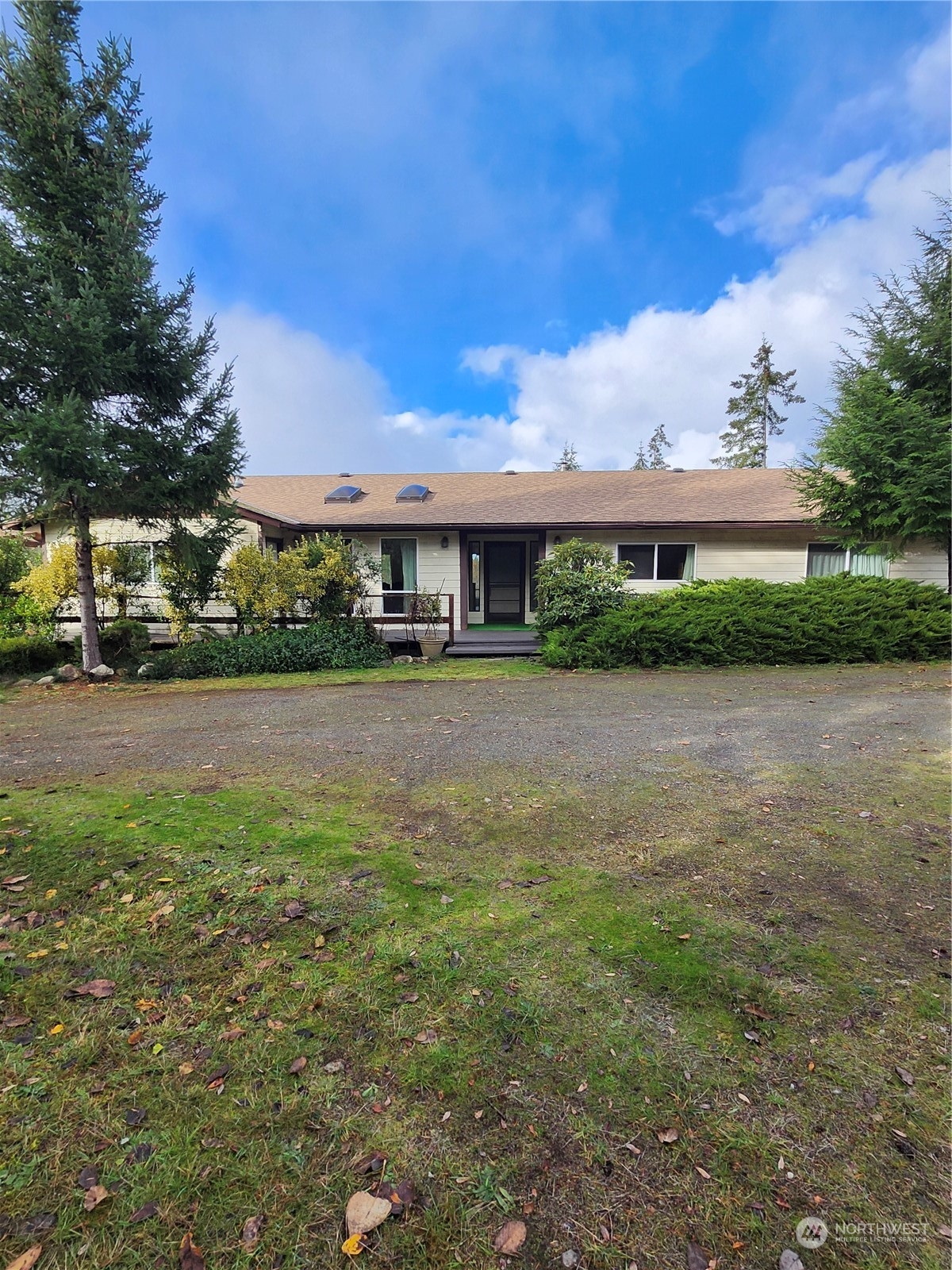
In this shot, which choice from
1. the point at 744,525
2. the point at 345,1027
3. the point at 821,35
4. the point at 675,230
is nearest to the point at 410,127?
the point at 821,35

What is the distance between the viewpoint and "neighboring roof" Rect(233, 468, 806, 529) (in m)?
13.5

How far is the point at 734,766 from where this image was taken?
15.8 ft

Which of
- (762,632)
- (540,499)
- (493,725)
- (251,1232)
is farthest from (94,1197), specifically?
(540,499)

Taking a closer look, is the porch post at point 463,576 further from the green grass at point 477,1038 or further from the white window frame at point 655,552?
the green grass at point 477,1038

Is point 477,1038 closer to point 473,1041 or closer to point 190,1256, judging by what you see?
point 473,1041

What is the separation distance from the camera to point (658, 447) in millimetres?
42375

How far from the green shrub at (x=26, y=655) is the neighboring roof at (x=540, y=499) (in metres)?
4.74

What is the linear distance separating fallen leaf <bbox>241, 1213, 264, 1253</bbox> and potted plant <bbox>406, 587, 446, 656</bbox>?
34.2ft

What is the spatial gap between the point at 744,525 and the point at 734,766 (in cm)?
1013

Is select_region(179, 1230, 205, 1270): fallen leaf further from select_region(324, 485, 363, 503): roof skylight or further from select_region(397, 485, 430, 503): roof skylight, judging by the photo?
select_region(324, 485, 363, 503): roof skylight

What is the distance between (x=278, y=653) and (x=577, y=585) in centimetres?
608

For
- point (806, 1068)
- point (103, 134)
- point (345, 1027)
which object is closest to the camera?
point (806, 1068)

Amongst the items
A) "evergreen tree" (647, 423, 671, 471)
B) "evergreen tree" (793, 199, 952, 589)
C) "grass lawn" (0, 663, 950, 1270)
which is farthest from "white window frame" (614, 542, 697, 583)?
"evergreen tree" (647, 423, 671, 471)

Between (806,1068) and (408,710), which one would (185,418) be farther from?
(806,1068)
